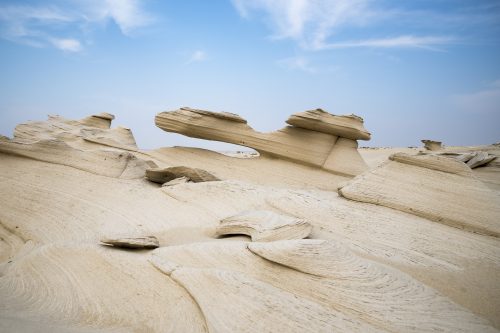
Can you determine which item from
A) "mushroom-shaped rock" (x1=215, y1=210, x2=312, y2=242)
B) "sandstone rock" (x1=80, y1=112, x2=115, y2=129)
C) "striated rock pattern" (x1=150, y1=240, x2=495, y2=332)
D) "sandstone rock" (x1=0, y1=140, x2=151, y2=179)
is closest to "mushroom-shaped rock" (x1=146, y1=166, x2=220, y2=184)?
"sandstone rock" (x1=0, y1=140, x2=151, y2=179)

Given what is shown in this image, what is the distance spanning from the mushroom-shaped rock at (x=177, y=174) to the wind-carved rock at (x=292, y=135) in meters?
2.05

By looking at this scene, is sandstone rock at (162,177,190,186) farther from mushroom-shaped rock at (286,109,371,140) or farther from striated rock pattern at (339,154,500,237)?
mushroom-shaped rock at (286,109,371,140)

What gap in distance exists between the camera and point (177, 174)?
743 cm

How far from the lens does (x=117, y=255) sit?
159 inches

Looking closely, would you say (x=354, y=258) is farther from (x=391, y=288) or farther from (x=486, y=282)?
(x=486, y=282)

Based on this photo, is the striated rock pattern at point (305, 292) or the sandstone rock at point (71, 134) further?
the sandstone rock at point (71, 134)

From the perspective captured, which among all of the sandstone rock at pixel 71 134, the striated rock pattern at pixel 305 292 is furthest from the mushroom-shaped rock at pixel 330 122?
the striated rock pattern at pixel 305 292

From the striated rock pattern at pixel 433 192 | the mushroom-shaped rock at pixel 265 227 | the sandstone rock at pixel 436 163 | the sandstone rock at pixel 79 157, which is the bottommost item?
the sandstone rock at pixel 79 157

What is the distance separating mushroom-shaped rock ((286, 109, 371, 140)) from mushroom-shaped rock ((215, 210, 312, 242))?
4.51m

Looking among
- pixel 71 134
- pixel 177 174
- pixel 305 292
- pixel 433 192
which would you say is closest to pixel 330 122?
pixel 433 192

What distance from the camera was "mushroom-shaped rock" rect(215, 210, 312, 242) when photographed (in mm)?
4195

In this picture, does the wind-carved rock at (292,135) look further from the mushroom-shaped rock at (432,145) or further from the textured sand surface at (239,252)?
the mushroom-shaped rock at (432,145)

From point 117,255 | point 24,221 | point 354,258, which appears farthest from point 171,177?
point 354,258

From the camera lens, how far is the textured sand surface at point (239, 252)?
317cm
